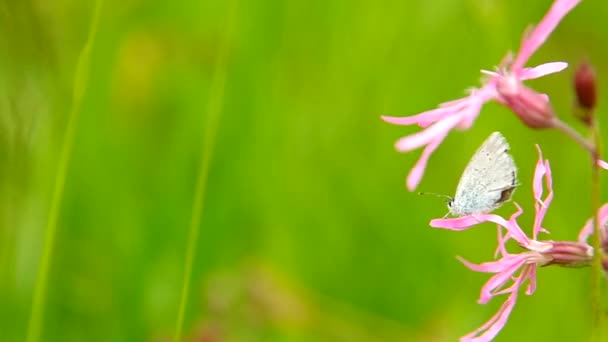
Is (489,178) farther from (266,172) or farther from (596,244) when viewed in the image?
(266,172)

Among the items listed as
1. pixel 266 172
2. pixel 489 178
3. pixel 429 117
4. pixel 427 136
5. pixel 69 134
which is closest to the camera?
pixel 427 136

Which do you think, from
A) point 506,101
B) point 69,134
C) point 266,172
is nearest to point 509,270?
point 506,101

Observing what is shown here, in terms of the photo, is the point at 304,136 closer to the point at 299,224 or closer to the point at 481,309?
the point at 299,224

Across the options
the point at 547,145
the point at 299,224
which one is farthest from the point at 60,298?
the point at 547,145

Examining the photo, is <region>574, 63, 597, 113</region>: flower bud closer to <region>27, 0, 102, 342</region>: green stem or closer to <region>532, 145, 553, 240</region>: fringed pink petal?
<region>532, 145, 553, 240</region>: fringed pink petal

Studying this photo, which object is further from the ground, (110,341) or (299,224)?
(299,224)

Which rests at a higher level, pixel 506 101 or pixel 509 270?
pixel 506 101

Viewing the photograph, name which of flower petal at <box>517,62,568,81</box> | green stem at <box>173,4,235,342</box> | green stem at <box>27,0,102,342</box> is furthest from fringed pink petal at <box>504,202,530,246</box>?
green stem at <box>27,0,102,342</box>
